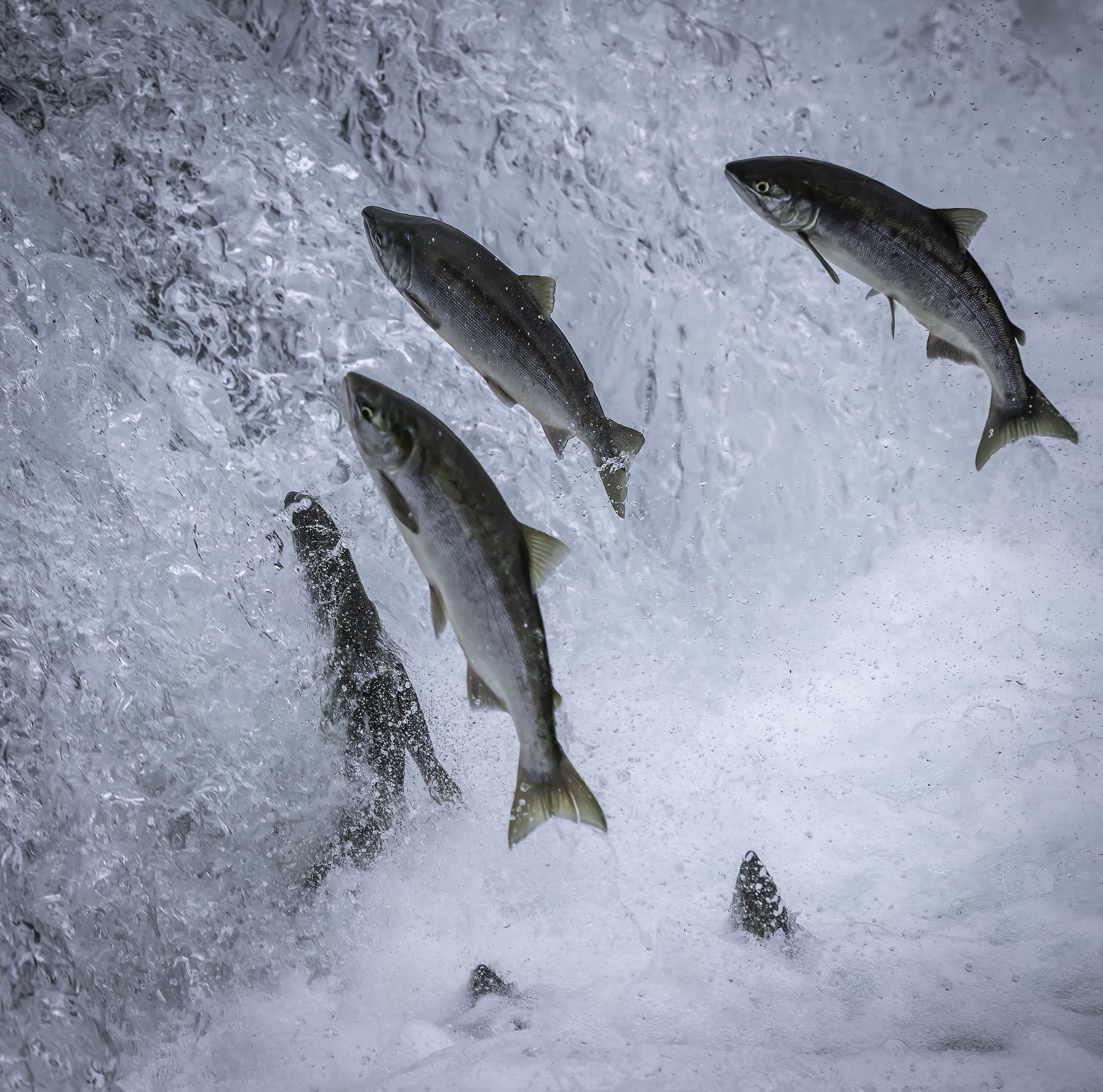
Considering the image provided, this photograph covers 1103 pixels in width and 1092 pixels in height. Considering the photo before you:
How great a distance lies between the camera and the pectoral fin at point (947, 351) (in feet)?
6.87

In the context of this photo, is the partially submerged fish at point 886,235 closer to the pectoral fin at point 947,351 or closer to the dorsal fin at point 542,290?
the pectoral fin at point 947,351

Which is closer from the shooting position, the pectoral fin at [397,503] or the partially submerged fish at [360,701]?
the pectoral fin at [397,503]

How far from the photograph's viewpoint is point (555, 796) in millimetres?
1669

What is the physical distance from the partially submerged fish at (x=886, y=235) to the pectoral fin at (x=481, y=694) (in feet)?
3.64

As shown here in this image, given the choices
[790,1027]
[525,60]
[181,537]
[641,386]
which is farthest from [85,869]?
[525,60]

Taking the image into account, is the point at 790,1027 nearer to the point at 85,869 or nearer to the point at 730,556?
the point at 85,869

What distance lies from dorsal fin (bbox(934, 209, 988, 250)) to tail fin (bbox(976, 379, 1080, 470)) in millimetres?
370

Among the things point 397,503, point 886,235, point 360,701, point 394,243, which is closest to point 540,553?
point 397,503

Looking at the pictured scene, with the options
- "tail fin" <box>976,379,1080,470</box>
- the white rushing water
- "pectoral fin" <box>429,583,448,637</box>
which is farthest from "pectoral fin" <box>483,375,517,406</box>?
the white rushing water

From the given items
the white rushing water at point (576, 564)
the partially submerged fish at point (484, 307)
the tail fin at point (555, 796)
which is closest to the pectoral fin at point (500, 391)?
the partially submerged fish at point (484, 307)

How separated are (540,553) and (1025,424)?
130 centimetres

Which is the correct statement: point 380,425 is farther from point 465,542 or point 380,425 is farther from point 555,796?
point 555,796

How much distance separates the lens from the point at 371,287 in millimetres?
3834

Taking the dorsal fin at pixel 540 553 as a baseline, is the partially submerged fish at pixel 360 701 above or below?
below
